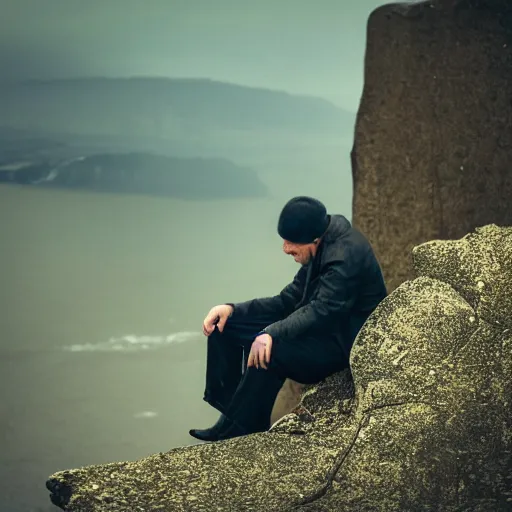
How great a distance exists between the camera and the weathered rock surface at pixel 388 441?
2.90 meters

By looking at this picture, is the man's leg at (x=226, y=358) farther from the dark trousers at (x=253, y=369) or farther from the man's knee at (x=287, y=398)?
the man's knee at (x=287, y=398)

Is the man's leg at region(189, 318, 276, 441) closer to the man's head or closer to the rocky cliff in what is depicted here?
the rocky cliff

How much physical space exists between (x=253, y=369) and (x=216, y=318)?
0.79 ft

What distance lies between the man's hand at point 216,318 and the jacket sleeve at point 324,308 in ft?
0.73

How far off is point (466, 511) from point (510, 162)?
2.14 meters

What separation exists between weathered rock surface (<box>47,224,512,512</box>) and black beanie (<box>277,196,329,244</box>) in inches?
14.1

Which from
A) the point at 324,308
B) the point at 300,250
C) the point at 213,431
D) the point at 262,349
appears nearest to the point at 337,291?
the point at 324,308

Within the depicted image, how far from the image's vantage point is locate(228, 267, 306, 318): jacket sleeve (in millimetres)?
3344

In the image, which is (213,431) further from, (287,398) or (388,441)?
(287,398)

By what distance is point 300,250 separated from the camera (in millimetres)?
3170

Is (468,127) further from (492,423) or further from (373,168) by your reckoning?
(492,423)

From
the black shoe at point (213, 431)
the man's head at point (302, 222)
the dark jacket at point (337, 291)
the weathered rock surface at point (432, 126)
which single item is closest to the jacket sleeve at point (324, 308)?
the dark jacket at point (337, 291)

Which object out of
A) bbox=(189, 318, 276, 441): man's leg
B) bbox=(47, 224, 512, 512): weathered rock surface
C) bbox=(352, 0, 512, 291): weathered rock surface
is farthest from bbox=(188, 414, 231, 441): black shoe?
bbox=(352, 0, 512, 291): weathered rock surface

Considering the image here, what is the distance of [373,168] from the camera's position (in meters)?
4.86
